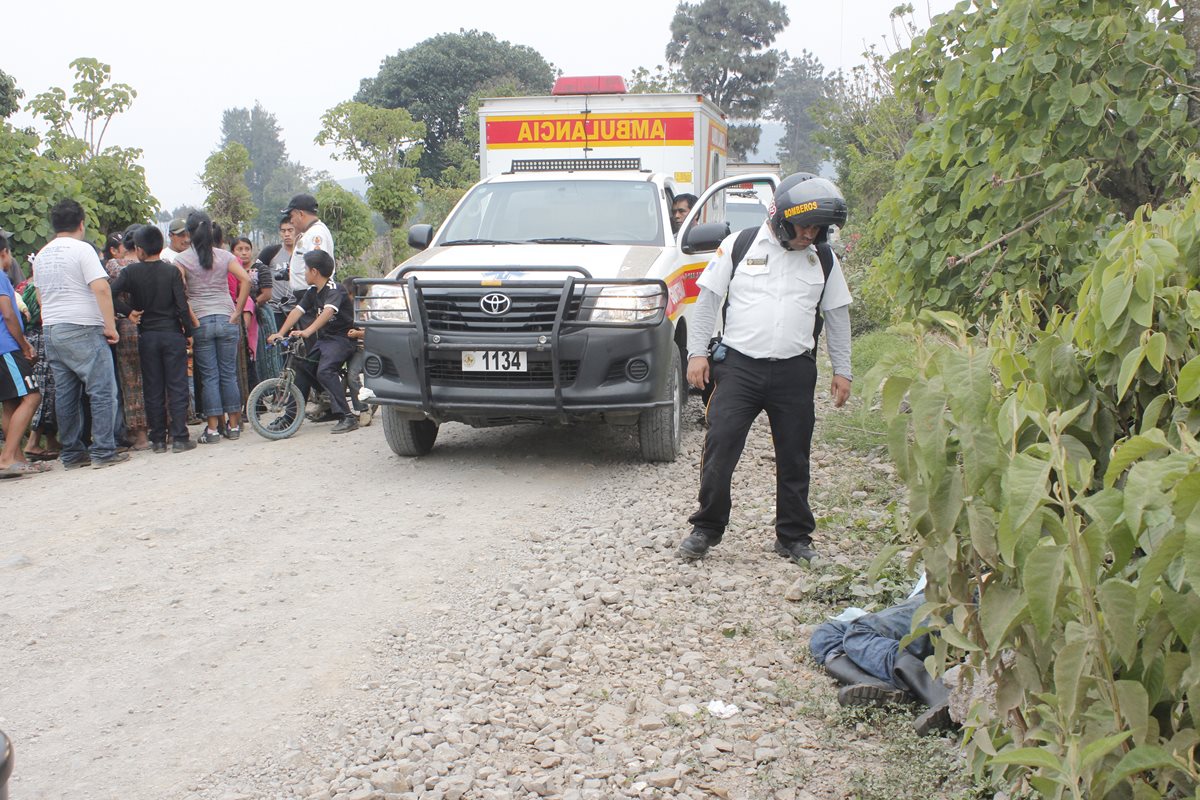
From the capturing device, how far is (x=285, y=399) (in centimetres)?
922

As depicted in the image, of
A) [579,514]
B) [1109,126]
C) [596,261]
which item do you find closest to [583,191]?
[596,261]

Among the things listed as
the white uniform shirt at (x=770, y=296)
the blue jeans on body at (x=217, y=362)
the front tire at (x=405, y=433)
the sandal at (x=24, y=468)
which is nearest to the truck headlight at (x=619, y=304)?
the front tire at (x=405, y=433)

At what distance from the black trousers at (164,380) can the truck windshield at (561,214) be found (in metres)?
2.30

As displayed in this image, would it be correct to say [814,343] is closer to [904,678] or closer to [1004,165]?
[1004,165]

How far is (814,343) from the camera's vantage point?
5488mm

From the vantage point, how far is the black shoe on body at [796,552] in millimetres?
5492

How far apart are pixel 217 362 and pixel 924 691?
6.84 metres

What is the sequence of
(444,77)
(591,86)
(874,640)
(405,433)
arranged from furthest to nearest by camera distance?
1. (444,77)
2. (591,86)
3. (405,433)
4. (874,640)

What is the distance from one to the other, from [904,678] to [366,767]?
1.87m

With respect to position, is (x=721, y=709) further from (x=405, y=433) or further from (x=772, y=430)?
(x=405, y=433)

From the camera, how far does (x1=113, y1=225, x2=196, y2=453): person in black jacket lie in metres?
8.51

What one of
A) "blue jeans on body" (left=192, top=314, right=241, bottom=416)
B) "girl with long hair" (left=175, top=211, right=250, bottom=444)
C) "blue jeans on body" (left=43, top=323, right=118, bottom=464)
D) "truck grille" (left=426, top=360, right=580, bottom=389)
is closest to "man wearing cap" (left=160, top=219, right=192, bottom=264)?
"girl with long hair" (left=175, top=211, right=250, bottom=444)

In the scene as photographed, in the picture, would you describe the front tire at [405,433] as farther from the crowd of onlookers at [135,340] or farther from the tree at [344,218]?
the tree at [344,218]

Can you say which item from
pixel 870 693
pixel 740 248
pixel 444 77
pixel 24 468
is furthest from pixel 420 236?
pixel 444 77
